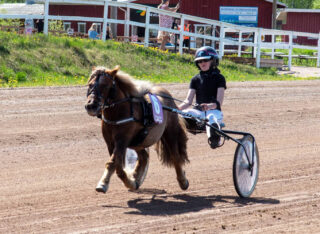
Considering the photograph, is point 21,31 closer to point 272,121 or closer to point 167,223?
point 272,121

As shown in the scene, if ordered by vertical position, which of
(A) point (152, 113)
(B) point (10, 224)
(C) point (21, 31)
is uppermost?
(C) point (21, 31)

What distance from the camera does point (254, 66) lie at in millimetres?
23078

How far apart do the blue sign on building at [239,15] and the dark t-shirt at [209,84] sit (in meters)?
30.6

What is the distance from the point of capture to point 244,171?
22.6 feet

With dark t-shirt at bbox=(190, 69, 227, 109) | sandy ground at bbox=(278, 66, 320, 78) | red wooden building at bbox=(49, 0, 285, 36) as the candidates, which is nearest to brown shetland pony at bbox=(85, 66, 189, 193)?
dark t-shirt at bbox=(190, 69, 227, 109)

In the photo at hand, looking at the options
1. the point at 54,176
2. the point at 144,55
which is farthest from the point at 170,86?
the point at 54,176

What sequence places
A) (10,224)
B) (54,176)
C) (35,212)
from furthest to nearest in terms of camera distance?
(54,176) < (35,212) < (10,224)

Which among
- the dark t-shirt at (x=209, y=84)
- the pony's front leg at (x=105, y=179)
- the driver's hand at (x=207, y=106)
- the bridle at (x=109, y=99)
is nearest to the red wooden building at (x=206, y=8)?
the dark t-shirt at (x=209, y=84)

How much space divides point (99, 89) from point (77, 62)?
450 inches

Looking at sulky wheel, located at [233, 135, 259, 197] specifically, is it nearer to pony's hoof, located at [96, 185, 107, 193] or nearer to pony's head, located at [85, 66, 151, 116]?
pony's head, located at [85, 66, 151, 116]

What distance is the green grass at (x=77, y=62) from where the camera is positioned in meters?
15.5

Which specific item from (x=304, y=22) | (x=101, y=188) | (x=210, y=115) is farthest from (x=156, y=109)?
(x=304, y=22)

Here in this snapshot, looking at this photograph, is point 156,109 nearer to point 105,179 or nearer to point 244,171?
point 105,179

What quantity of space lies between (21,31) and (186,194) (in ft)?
48.5
